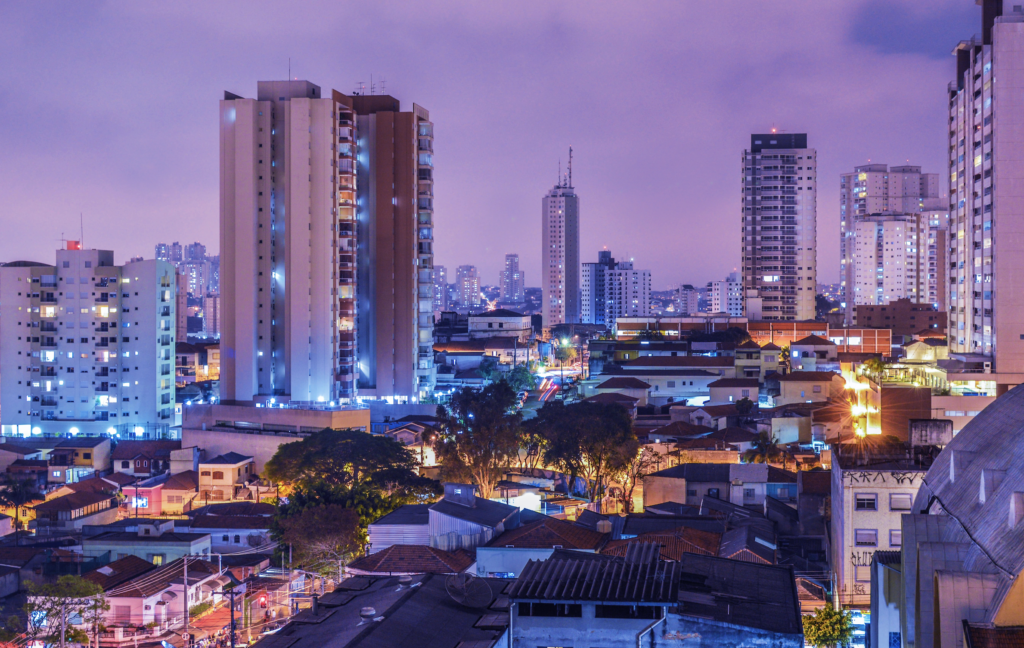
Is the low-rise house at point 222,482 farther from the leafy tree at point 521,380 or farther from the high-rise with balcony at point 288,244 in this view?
the leafy tree at point 521,380

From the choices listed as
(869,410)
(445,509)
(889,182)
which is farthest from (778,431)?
(889,182)

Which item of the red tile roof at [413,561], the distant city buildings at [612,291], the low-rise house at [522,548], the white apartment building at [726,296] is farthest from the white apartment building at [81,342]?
the white apartment building at [726,296]

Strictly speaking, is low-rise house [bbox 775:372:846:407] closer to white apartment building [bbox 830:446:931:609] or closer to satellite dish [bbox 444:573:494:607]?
white apartment building [bbox 830:446:931:609]

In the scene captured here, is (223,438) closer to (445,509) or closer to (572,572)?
(445,509)

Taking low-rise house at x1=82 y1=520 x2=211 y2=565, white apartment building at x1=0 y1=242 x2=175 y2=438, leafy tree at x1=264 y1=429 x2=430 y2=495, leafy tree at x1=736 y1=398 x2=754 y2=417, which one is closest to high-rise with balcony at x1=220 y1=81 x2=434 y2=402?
white apartment building at x1=0 y1=242 x2=175 y2=438

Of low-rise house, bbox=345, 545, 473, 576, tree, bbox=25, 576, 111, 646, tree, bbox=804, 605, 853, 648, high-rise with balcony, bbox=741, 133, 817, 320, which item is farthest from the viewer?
high-rise with balcony, bbox=741, 133, 817, 320

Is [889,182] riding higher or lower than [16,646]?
higher

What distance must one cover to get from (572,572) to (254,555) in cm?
1481

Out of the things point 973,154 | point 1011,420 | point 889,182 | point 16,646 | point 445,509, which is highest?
point 889,182

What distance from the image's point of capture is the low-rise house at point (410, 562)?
18594mm

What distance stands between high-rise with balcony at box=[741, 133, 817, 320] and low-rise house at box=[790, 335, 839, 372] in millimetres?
29236

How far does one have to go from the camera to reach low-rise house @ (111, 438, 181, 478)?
132 feet

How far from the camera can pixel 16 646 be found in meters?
18.7

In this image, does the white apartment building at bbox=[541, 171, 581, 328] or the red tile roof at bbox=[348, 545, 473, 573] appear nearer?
the red tile roof at bbox=[348, 545, 473, 573]
